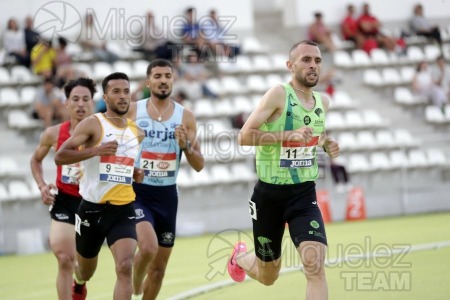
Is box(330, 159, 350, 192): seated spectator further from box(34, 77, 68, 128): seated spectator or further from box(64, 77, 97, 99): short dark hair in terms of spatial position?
box(64, 77, 97, 99): short dark hair

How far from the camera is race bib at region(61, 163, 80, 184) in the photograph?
1066 centimetres

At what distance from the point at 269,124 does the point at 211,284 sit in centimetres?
422

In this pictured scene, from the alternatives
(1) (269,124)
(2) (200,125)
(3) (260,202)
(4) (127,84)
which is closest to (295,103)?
(1) (269,124)

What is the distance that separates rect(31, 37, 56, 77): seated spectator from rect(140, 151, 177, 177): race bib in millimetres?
12163

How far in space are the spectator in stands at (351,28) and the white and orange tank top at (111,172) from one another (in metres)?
19.5

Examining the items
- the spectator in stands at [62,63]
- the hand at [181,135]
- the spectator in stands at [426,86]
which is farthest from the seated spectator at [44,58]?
the hand at [181,135]

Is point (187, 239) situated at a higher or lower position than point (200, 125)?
lower

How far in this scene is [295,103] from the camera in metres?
9.26

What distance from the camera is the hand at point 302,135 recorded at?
884 cm

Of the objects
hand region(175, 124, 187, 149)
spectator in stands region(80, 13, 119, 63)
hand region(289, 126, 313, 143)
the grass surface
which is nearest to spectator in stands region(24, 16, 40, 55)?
spectator in stands region(80, 13, 119, 63)

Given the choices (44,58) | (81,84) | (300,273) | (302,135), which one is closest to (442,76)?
(44,58)

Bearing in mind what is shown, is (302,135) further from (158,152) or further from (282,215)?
(158,152)

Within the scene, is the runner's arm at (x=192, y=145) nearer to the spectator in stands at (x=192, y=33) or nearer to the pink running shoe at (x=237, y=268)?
the pink running shoe at (x=237, y=268)

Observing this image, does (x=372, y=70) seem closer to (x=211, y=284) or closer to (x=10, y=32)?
(x=10, y=32)
